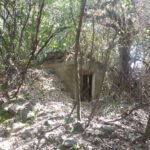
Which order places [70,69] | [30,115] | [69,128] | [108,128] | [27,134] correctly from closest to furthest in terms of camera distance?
[27,134], [69,128], [108,128], [30,115], [70,69]

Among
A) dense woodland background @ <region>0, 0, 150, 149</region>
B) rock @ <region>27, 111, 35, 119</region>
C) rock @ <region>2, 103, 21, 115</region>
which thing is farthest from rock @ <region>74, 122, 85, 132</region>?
rock @ <region>2, 103, 21, 115</region>

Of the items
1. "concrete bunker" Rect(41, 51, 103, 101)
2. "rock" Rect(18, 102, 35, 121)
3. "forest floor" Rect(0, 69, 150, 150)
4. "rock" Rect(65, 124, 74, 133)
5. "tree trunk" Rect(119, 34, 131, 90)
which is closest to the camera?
"forest floor" Rect(0, 69, 150, 150)

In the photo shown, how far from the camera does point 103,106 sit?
530cm

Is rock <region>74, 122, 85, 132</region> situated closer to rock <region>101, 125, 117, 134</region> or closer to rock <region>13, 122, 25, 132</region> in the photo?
rock <region>101, 125, 117, 134</region>

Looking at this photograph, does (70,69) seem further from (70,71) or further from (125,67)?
(125,67)

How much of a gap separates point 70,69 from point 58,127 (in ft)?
9.39

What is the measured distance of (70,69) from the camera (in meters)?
6.11

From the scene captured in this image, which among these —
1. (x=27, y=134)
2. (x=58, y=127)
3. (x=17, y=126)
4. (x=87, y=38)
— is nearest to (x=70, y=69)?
(x=87, y=38)

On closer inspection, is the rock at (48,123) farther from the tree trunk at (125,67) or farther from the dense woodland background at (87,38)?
the tree trunk at (125,67)

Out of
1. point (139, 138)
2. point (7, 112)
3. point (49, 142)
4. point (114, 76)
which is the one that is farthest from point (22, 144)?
point (114, 76)

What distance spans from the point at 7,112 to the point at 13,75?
3.55 ft

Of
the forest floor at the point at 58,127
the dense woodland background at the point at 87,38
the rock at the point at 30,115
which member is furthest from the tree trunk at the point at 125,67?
the rock at the point at 30,115

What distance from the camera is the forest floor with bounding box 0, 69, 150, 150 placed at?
314 cm

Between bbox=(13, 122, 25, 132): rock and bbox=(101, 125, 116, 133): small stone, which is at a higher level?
bbox=(13, 122, 25, 132): rock
